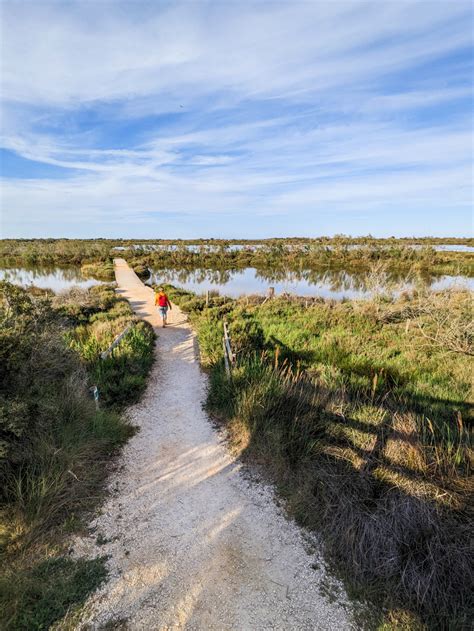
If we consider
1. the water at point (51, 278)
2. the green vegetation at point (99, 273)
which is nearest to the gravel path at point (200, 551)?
the water at point (51, 278)

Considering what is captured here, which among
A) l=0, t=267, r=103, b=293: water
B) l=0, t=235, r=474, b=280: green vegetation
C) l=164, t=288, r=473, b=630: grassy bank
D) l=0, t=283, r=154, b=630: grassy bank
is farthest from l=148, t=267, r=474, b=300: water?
l=0, t=283, r=154, b=630: grassy bank

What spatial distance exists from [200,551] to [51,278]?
3251 cm

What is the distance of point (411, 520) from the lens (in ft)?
12.6

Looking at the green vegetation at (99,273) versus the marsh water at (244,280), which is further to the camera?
the green vegetation at (99,273)

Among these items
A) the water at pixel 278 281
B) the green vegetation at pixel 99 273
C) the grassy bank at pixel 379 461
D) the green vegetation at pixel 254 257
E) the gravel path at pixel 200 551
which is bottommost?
the gravel path at pixel 200 551

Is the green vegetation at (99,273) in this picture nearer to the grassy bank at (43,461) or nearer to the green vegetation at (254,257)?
the green vegetation at (254,257)

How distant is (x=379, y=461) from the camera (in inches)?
185

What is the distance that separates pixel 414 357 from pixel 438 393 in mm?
2714

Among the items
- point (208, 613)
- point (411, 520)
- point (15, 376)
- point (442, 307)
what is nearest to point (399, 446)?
point (411, 520)

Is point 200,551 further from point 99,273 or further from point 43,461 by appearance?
point 99,273

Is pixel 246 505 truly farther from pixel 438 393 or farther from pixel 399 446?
pixel 438 393

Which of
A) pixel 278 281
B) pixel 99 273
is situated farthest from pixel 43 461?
pixel 278 281

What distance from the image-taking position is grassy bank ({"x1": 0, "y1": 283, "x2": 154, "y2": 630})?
10.7 ft

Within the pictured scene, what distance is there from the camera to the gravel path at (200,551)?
10.5 ft
